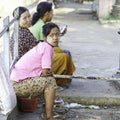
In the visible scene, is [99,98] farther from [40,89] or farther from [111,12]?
[111,12]

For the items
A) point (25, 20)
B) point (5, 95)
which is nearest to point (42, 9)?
point (25, 20)

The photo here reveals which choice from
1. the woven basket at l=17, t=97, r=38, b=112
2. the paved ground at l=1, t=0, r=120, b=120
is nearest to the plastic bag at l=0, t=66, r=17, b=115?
the woven basket at l=17, t=97, r=38, b=112

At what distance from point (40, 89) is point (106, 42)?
296 inches

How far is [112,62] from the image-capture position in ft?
28.9

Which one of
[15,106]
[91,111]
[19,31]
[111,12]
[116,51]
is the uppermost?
[19,31]

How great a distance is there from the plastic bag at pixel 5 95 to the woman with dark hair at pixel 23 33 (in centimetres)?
130

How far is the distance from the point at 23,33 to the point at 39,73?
0.90 m

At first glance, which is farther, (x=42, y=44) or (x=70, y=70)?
(x=70, y=70)

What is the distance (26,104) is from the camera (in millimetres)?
5223

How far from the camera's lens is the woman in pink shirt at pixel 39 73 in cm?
492

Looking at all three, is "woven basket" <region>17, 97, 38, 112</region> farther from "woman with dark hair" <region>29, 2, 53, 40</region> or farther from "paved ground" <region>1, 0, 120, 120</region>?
"woman with dark hair" <region>29, 2, 53, 40</region>

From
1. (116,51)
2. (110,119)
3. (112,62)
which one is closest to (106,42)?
(116,51)

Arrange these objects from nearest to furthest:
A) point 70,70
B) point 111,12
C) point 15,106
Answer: point 15,106
point 70,70
point 111,12

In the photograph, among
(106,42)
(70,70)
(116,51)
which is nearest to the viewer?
(70,70)
